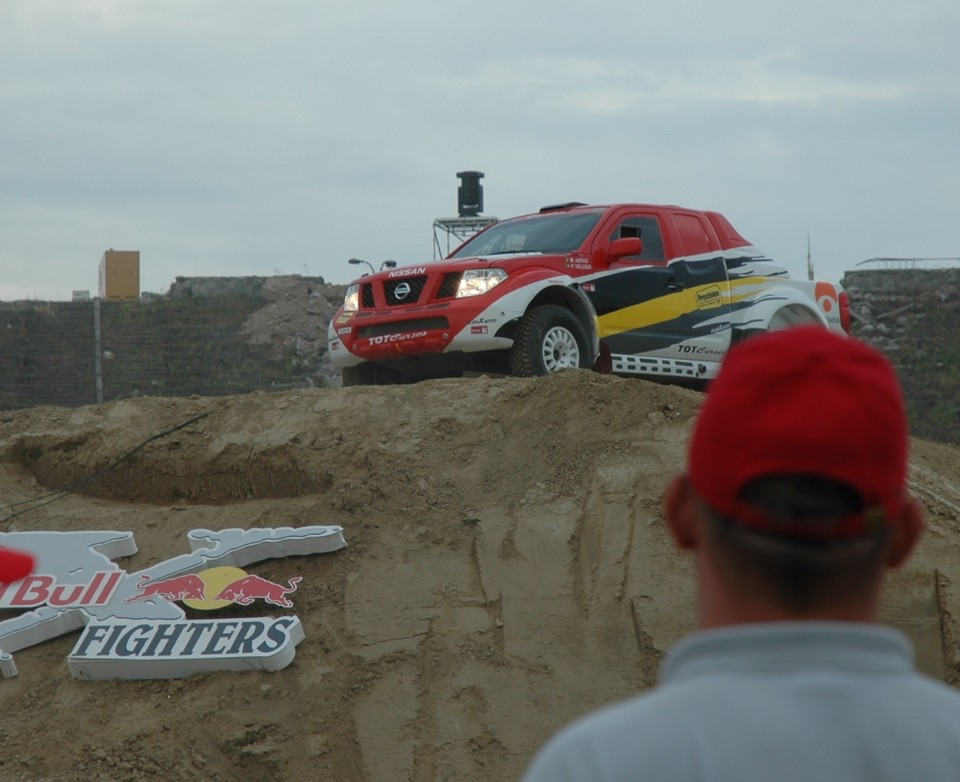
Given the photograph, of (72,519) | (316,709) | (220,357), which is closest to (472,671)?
(316,709)

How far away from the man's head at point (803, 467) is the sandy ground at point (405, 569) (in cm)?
646

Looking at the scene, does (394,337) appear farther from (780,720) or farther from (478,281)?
(780,720)

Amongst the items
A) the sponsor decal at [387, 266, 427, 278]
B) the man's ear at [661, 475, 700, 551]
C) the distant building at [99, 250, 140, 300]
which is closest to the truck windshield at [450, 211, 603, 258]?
the sponsor decal at [387, 266, 427, 278]

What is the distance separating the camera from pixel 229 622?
8.97 meters

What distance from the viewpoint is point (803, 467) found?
5.53 ft

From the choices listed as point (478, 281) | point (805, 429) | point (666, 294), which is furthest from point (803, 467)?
point (666, 294)

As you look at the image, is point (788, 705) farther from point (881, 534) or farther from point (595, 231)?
point (595, 231)

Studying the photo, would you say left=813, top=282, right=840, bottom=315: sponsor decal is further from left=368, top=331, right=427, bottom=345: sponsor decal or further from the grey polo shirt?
the grey polo shirt

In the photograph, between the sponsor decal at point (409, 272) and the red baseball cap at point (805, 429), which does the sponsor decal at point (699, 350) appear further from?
the red baseball cap at point (805, 429)

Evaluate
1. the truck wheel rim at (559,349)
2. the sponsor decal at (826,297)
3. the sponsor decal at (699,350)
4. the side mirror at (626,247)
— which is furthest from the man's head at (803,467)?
the sponsor decal at (826,297)

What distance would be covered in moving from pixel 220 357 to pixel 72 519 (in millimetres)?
9770

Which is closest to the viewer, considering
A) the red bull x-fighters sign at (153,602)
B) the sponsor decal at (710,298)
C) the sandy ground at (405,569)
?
the sandy ground at (405,569)

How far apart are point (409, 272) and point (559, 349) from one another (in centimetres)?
148

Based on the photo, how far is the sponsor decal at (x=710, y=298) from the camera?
1289 cm
